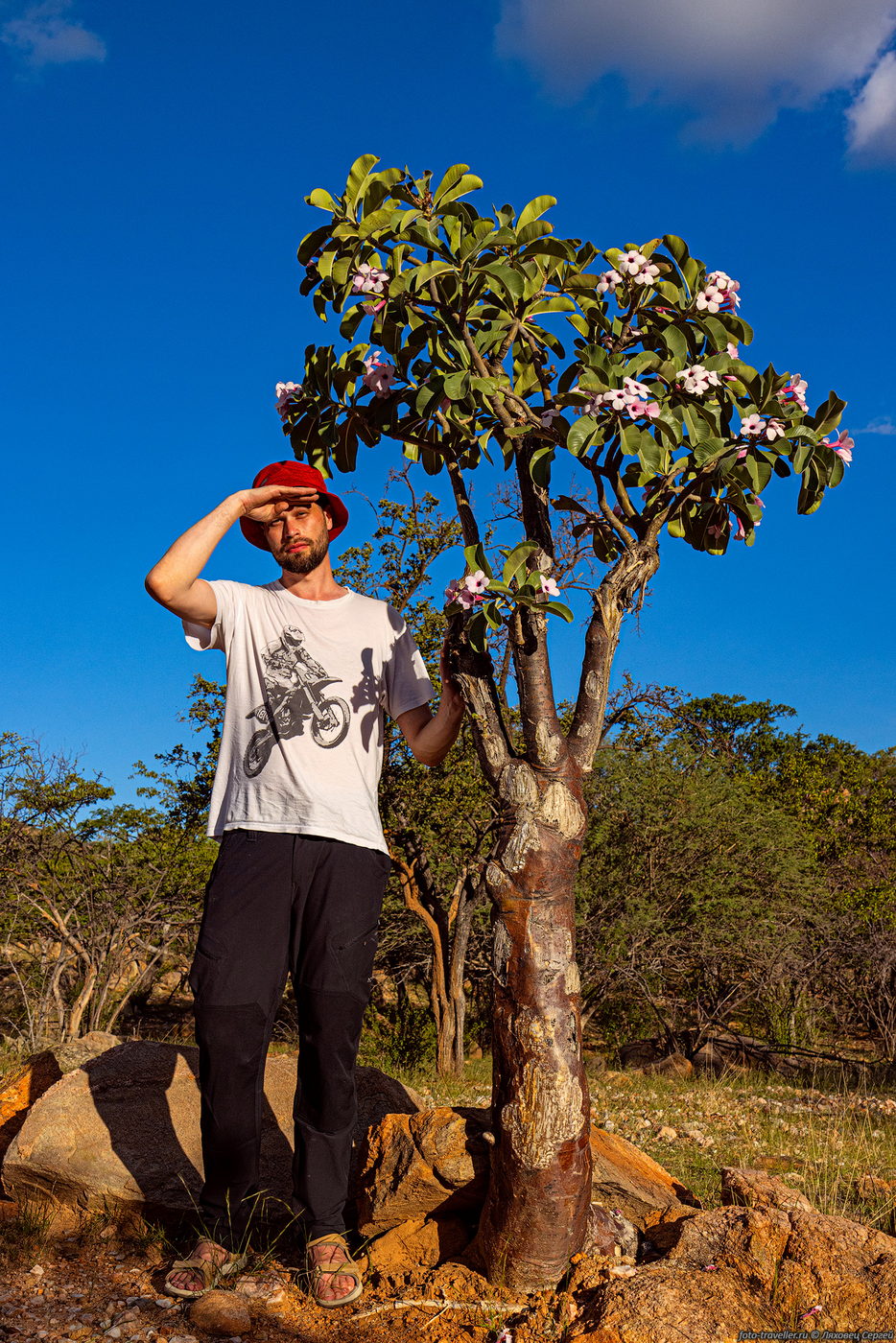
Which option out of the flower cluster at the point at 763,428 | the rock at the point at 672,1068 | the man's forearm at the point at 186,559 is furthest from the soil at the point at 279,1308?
the rock at the point at 672,1068

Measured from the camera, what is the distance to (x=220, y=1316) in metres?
2.74

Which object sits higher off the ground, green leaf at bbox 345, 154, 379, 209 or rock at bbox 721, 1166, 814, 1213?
green leaf at bbox 345, 154, 379, 209

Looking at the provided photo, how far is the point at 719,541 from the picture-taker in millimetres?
3760

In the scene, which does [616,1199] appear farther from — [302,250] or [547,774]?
[302,250]

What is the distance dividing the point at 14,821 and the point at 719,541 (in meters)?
8.30

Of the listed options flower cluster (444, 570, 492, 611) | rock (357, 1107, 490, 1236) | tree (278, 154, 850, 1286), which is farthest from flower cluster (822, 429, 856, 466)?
rock (357, 1107, 490, 1236)

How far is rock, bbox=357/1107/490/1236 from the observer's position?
318 cm

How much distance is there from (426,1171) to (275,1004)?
710 millimetres

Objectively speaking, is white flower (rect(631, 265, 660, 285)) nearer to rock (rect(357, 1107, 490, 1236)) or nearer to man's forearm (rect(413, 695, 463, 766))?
man's forearm (rect(413, 695, 463, 766))

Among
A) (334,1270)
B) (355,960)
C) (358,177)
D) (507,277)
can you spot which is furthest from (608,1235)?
(358,177)

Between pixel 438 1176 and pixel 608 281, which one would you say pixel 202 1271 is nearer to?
pixel 438 1176

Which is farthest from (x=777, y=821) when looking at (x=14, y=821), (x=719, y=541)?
(x=719, y=541)

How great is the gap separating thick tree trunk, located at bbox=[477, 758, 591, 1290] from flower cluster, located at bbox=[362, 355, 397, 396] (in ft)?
4.71

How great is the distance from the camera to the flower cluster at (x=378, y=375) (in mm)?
3529
